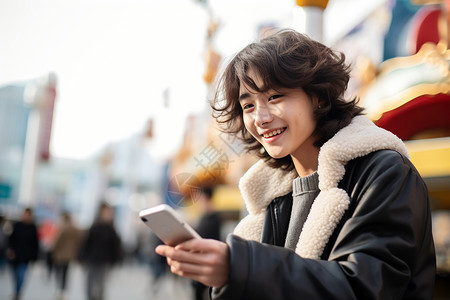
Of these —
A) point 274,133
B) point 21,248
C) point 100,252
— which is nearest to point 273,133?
point 274,133

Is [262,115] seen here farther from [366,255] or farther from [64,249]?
[64,249]

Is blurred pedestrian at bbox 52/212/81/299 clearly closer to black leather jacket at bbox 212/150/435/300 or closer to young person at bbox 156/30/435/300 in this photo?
young person at bbox 156/30/435/300

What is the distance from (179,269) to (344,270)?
1.21 feet

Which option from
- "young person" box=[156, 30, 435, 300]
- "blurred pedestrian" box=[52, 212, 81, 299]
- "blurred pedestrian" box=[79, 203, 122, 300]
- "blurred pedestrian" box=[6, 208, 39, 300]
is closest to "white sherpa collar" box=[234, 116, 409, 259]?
"young person" box=[156, 30, 435, 300]

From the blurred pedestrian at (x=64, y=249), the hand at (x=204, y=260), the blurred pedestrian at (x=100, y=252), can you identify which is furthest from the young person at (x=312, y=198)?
the blurred pedestrian at (x=64, y=249)

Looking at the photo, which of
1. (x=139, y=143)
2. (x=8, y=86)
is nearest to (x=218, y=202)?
(x=139, y=143)

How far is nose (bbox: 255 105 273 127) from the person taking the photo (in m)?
1.46

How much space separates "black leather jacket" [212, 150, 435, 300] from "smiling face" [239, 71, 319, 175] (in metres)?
0.23

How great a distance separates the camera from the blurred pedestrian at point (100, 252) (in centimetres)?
655

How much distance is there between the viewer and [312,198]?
5.01ft

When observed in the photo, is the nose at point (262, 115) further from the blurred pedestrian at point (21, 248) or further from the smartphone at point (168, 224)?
the blurred pedestrian at point (21, 248)

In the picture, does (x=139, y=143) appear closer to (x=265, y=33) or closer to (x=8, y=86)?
(x=8, y=86)

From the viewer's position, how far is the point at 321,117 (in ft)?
5.04

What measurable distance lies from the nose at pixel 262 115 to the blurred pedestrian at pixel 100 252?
18.4ft
